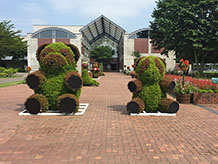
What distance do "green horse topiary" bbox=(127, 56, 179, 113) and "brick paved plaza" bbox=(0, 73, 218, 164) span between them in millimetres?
407

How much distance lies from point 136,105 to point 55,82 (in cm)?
289

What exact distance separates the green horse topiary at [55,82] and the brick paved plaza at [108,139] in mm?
438

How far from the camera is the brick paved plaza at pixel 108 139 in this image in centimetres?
338

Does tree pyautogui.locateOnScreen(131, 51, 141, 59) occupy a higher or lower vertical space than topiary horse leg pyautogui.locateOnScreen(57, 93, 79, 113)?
higher

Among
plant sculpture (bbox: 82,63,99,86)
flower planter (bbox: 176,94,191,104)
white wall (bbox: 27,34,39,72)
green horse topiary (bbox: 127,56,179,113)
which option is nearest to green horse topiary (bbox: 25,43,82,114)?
green horse topiary (bbox: 127,56,179,113)

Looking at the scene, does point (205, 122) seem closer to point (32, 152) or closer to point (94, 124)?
point (94, 124)

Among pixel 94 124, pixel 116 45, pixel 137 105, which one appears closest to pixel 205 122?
pixel 137 105

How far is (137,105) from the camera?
6.12m

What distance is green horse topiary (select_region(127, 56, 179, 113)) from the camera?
614 cm

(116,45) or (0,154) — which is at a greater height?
(116,45)

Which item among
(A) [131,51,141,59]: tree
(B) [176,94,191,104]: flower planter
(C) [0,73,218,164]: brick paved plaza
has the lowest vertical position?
(C) [0,73,218,164]: brick paved plaza

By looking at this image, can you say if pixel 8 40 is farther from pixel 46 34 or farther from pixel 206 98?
pixel 206 98

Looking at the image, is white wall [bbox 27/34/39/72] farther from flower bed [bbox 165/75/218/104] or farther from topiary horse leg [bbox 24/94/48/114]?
flower bed [bbox 165/75/218/104]

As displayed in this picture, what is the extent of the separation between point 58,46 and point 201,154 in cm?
531
